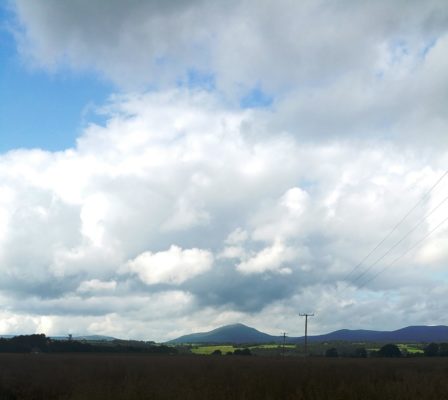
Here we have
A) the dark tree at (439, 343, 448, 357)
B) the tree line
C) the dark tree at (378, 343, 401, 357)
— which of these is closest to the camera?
the dark tree at (378, 343, 401, 357)

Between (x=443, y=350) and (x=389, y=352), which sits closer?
(x=389, y=352)

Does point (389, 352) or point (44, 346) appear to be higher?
point (389, 352)

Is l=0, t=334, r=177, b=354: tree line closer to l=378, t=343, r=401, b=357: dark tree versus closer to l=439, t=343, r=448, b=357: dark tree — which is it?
l=378, t=343, r=401, b=357: dark tree

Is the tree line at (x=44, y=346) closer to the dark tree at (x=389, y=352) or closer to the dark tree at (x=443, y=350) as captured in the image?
the dark tree at (x=389, y=352)

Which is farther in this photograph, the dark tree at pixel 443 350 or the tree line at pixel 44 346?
the dark tree at pixel 443 350

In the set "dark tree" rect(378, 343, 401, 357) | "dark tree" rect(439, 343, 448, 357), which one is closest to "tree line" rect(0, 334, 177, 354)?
"dark tree" rect(378, 343, 401, 357)

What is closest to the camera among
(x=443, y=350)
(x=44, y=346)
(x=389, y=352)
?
(x=389, y=352)

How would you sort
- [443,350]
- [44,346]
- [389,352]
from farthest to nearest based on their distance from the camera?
[443,350]
[44,346]
[389,352]

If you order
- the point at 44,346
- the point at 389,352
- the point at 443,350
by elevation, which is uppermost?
the point at 443,350

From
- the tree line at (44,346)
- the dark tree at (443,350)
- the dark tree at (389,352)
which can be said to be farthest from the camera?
the dark tree at (443,350)

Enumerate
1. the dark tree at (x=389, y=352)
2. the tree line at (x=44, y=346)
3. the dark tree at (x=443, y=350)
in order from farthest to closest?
the dark tree at (x=443, y=350)
the tree line at (x=44, y=346)
the dark tree at (x=389, y=352)

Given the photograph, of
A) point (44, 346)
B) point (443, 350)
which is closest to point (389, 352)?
point (443, 350)

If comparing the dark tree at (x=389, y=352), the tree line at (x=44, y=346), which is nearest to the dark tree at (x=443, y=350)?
the dark tree at (x=389, y=352)

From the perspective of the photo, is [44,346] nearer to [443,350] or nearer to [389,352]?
[389,352]
